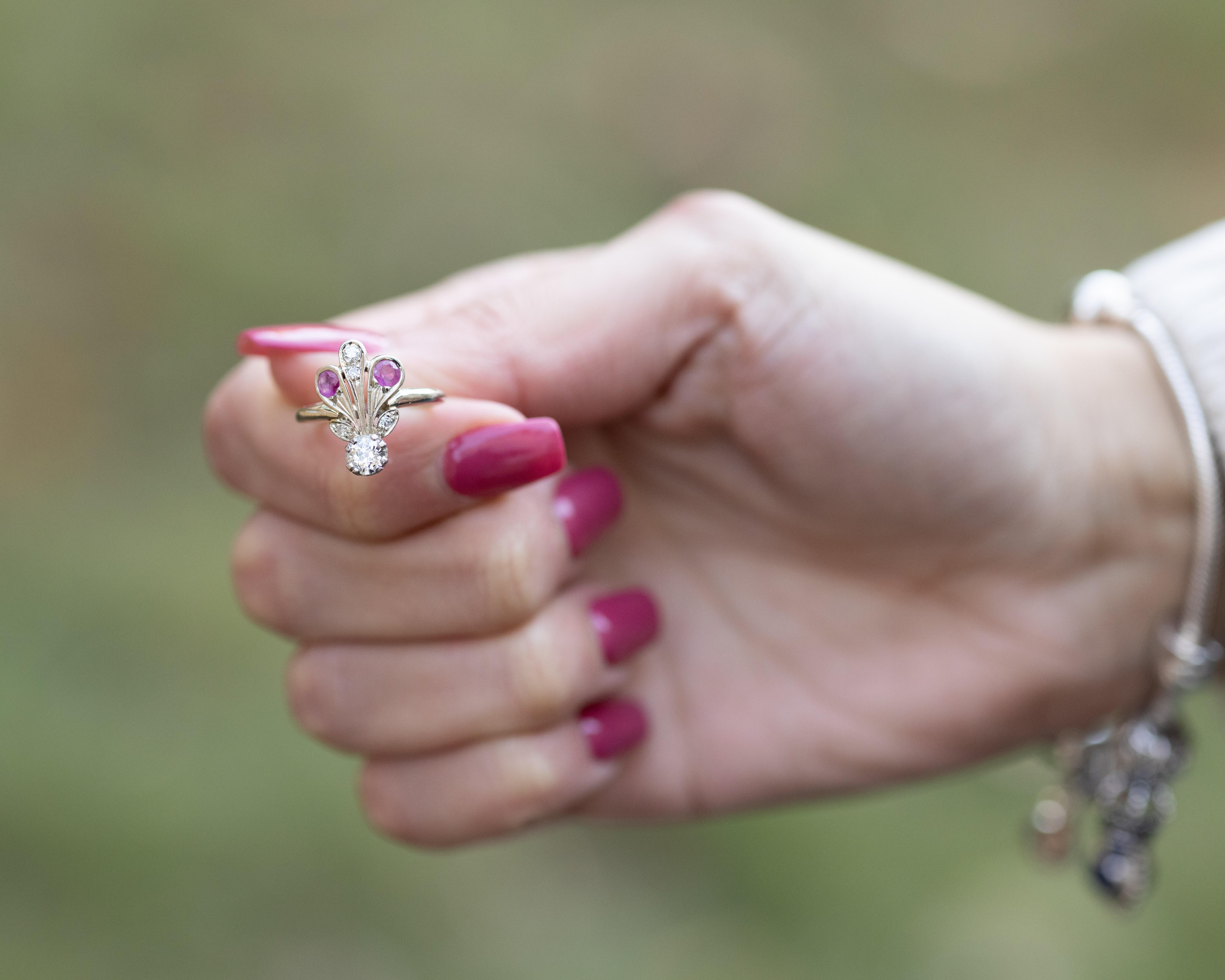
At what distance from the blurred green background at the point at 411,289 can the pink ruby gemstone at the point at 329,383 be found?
1.41 m

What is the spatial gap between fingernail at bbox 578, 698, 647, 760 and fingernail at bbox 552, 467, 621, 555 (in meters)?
0.24

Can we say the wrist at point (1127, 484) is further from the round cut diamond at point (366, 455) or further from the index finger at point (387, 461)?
the round cut diamond at point (366, 455)

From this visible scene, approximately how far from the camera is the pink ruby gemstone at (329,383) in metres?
1.09

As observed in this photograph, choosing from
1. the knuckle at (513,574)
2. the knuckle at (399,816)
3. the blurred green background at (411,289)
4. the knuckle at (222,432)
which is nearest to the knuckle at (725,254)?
the knuckle at (513,574)

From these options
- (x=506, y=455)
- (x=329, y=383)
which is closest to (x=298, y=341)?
(x=329, y=383)

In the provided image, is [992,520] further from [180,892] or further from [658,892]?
[180,892]

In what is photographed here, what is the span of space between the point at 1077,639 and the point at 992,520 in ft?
0.81

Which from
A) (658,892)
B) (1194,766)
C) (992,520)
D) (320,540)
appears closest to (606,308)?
(320,540)

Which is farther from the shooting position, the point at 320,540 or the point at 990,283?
the point at 990,283

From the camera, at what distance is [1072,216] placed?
3.55 meters

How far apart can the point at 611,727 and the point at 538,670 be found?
19 cm

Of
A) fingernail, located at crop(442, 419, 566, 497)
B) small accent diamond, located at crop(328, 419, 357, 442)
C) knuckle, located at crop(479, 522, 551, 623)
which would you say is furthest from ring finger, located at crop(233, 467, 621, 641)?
small accent diamond, located at crop(328, 419, 357, 442)

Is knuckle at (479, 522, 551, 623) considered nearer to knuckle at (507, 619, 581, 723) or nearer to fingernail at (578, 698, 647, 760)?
knuckle at (507, 619, 581, 723)

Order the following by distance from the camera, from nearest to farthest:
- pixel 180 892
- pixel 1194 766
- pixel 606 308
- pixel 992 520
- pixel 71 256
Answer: pixel 606 308
pixel 992 520
pixel 180 892
pixel 1194 766
pixel 71 256
